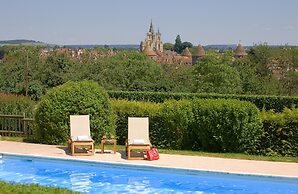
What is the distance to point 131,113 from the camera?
1602 cm

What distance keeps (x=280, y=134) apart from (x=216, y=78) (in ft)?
110

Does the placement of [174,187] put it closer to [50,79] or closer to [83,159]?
[83,159]

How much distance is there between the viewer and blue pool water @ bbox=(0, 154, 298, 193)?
11180 millimetres

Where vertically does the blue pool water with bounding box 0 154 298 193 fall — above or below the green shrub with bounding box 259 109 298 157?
below

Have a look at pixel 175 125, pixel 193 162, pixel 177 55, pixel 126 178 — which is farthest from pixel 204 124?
pixel 177 55

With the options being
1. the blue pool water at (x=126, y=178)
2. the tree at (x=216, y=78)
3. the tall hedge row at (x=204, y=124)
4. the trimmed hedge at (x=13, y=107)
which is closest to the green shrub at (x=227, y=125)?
the tall hedge row at (x=204, y=124)

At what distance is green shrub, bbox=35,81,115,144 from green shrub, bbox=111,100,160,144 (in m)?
0.37

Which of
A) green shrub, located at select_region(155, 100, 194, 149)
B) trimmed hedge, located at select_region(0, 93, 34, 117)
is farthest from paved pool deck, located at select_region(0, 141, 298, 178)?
trimmed hedge, located at select_region(0, 93, 34, 117)

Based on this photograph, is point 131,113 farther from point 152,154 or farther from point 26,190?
point 26,190

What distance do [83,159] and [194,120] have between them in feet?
12.3

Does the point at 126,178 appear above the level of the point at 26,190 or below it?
below

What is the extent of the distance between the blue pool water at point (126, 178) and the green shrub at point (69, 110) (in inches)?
76.6

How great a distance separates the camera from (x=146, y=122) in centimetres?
1410

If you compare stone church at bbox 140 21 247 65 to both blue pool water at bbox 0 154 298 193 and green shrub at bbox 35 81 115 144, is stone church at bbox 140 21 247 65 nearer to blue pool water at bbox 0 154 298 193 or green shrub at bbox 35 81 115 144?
green shrub at bbox 35 81 115 144
